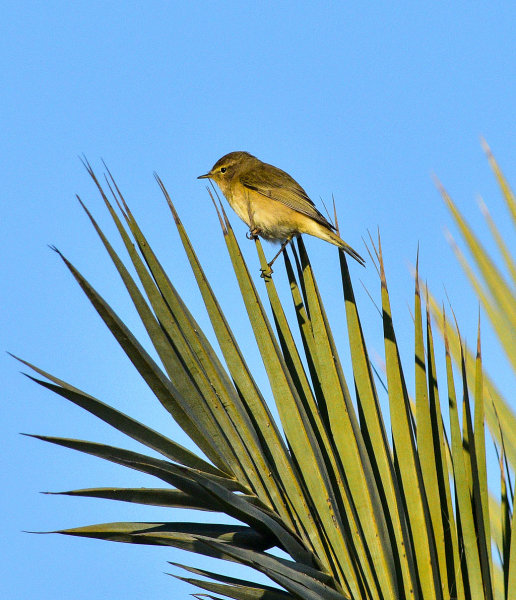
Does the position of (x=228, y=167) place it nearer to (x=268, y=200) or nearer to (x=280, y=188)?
(x=280, y=188)

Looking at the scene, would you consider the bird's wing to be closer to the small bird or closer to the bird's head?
the small bird

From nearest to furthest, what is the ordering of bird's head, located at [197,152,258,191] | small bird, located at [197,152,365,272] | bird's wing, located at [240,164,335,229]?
small bird, located at [197,152,365,272] → bird's wing, located at [240,164,335,229] → bird's head, located at [197,152,258,191]

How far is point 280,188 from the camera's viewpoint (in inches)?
251

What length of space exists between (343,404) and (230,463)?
0.39 meters

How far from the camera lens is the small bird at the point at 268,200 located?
19.0 feet

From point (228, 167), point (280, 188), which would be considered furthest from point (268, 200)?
point (228, 167)

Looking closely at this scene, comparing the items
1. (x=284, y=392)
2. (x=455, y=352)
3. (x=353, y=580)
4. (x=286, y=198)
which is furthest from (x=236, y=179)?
(x=353, y=580)

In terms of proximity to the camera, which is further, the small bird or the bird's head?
the bird's head

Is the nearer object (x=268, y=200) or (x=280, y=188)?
(x=268, y=200)

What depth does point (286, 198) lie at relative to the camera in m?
6.14

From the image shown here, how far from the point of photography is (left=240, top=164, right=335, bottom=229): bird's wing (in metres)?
5.97

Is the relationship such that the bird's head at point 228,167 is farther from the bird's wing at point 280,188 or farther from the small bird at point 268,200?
the bird's wing at point 280,188

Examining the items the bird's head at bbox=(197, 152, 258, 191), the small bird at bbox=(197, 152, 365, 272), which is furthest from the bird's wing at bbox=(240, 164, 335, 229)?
the bird's head at bbox=(197, 152, 258, 191)

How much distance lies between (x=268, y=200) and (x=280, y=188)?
0.22 metres
